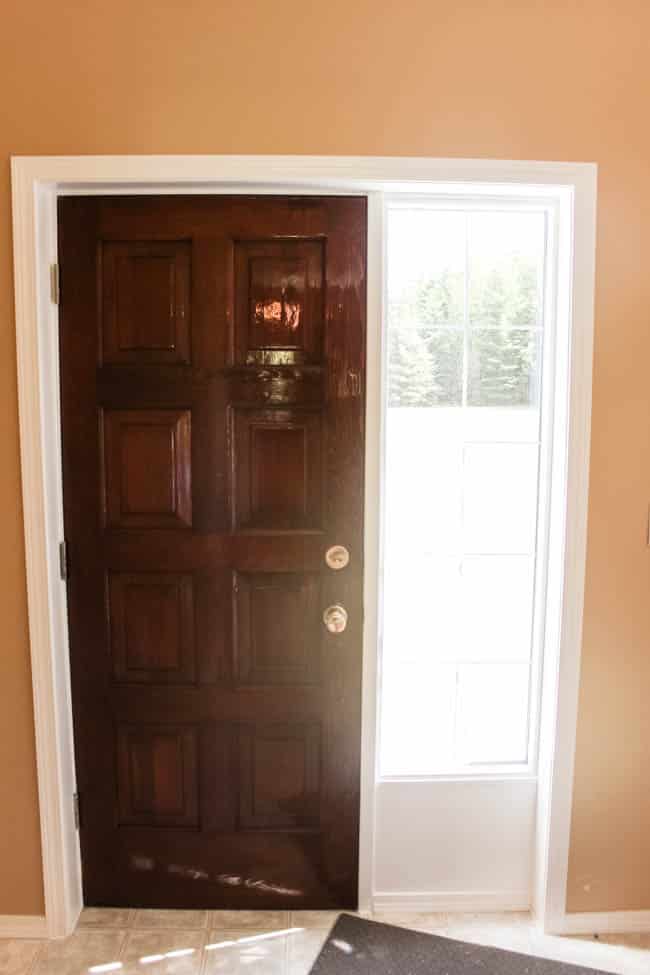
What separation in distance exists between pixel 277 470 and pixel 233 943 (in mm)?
1383

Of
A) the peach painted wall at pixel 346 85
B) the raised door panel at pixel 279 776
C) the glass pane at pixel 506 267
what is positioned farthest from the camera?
the raised door panel at pixel 279 776

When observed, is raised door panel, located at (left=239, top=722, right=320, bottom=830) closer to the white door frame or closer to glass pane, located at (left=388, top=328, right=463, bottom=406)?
the white door frame

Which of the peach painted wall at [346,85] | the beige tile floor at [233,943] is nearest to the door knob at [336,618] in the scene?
the beige tile floor at [233,943]

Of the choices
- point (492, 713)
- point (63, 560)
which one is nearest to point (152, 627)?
point (63, 560)

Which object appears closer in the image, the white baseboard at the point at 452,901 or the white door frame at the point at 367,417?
the white door frame at the point at 367,417

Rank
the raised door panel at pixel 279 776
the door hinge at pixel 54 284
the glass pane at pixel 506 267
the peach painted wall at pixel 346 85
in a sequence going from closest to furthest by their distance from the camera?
the peach painted wall at pixel 346 85, the door hinge at pixel 54 284, the glass pane at pixel 506 267, the raised door panel at pixel 279 776

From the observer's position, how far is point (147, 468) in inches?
86.0

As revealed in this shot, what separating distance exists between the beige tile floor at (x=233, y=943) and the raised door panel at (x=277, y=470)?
3.94 feet

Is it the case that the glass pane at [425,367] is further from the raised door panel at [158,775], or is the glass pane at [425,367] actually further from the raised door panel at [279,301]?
the raised door panel at [158,775]

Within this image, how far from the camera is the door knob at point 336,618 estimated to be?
2221 mm

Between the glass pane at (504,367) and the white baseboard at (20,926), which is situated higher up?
the glass pane at (504,367)

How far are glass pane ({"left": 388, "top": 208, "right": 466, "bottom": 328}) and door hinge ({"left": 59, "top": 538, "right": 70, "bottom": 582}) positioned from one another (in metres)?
1.14

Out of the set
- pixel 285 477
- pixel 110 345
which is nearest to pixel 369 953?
pixel 285 477

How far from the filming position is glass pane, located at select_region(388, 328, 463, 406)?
222 cm
